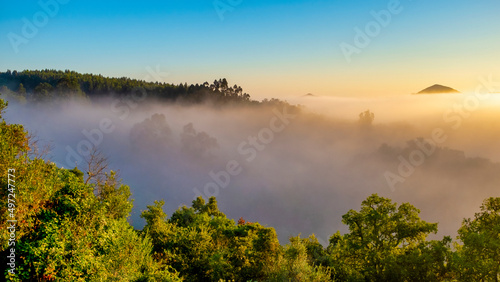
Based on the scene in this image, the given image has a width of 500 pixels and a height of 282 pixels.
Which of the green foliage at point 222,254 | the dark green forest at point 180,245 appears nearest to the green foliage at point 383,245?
the dark green forest at point 180,245

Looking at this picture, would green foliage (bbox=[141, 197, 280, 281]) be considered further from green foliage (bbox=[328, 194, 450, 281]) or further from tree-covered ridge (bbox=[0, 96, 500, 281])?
green foliage (bbox=[328, 194, 450, 281])

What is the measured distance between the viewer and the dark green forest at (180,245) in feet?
62.7

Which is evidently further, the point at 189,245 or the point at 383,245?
the point at 189,245

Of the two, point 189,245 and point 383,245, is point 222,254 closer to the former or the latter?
point 189,245

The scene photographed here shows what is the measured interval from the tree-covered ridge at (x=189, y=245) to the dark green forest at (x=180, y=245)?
0.08m

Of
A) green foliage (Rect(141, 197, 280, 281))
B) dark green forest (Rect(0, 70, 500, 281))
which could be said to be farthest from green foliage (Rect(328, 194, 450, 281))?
green foliage (Rect(141, 197, 280, 281))

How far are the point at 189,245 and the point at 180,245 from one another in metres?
1.65

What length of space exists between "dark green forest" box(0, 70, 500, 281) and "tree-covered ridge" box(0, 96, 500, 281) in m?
0.08

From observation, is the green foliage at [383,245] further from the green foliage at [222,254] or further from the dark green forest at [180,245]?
the green foliage at [222,254]

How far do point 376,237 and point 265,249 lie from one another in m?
14.1

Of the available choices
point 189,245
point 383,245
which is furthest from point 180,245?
point 383,245

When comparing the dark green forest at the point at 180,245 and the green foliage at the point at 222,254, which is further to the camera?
the green foliage at the point at 222,254

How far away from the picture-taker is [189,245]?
34250 mm

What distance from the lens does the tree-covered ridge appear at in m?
19.3
